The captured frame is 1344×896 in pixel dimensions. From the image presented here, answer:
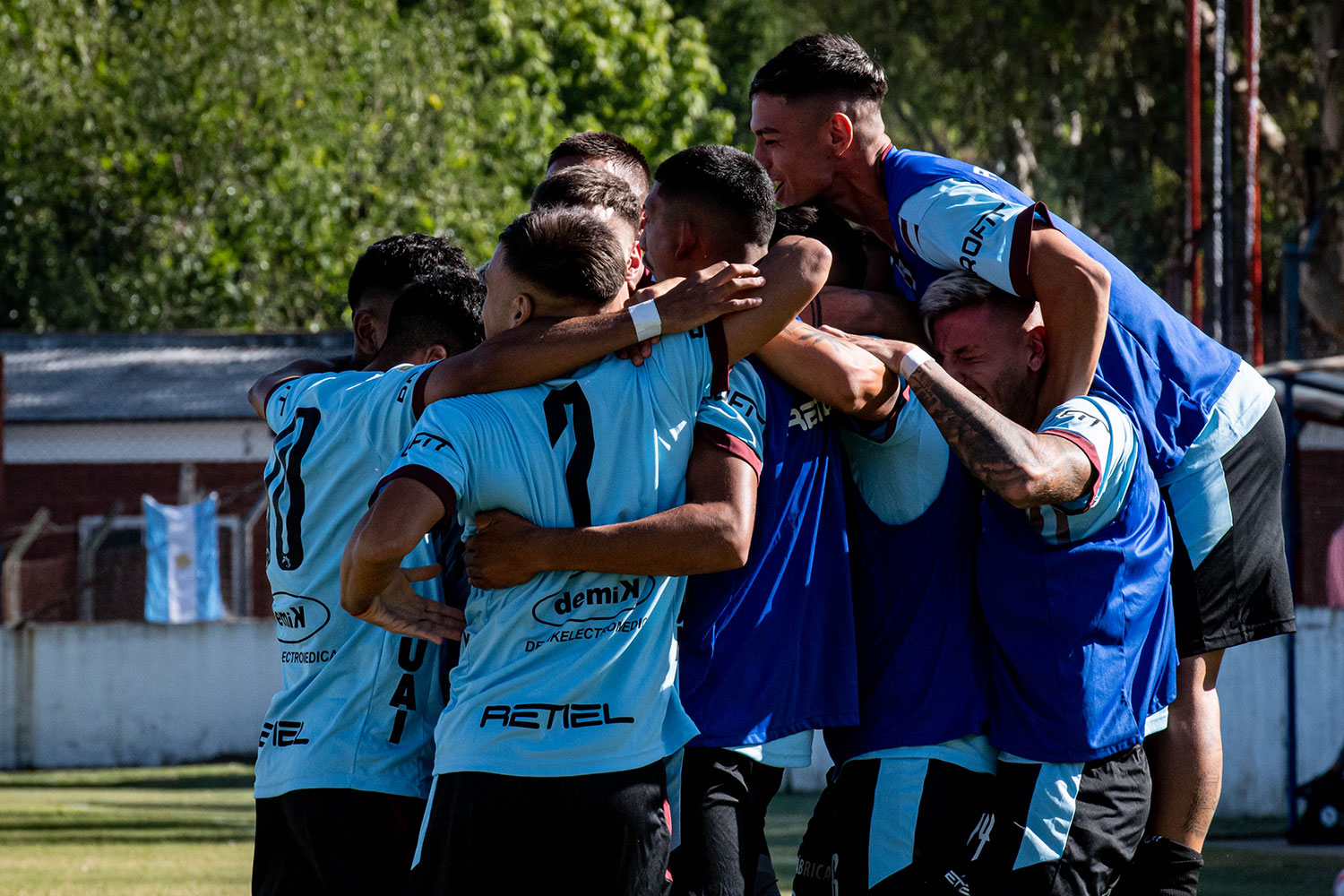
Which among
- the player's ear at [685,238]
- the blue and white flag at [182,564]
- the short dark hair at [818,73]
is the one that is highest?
the short dark hair at [818,73]

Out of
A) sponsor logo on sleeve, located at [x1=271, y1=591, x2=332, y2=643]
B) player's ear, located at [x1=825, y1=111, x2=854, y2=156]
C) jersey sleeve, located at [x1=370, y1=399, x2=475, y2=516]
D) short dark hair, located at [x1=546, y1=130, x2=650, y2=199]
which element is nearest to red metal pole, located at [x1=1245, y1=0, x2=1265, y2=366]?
short dark hair, located at [x1=546, y1=130, x2=650, y2=199]

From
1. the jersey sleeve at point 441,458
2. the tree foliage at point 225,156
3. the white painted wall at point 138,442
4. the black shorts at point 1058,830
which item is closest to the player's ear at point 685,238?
the jersey sleeve at point 441,458

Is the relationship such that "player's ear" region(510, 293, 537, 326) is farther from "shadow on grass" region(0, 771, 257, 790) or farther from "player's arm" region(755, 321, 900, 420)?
"shadow on grass" region(0, 771, 257, 790)

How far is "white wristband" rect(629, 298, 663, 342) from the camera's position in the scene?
3066 mm

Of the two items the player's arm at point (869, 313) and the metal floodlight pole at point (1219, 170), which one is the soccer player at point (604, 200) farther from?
the metal floodlight pole at point (1219, 170)

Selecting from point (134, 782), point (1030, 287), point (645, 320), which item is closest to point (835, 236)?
point (1030, 287)

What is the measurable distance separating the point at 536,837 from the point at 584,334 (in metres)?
1.01

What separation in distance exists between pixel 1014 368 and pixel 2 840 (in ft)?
29.4

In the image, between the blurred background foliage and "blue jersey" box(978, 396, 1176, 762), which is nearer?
"blue jersey" box(978, 396, 1176, 762)

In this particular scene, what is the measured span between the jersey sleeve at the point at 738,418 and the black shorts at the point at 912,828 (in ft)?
2.51

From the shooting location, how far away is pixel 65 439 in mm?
20125

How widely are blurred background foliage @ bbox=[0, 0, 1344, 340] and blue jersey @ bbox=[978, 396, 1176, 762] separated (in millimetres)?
19015

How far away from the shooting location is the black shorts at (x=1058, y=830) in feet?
10.8

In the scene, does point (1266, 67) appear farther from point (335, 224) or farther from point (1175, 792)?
point (1175, 792)
